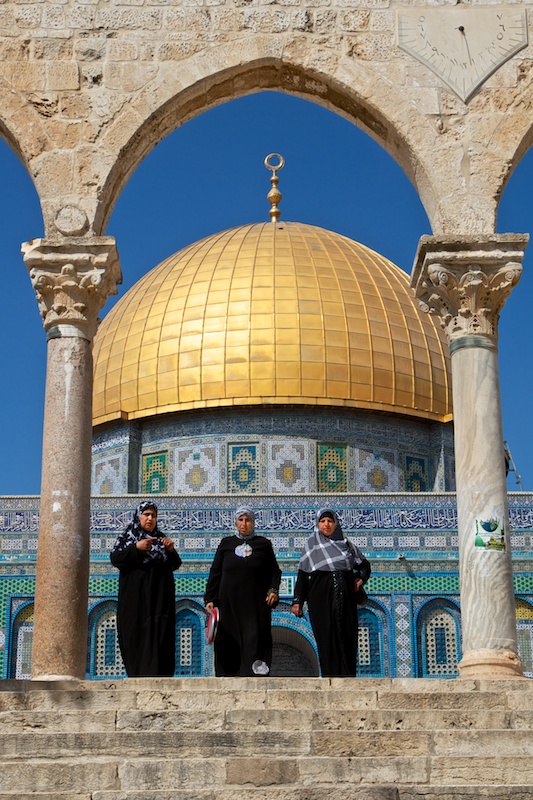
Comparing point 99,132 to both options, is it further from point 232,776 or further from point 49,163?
point 232,776

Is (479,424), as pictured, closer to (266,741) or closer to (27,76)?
(266,741)

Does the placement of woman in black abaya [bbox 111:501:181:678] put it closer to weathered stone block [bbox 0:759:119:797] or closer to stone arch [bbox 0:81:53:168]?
weathered stone block [bbox 0:759:119:797]

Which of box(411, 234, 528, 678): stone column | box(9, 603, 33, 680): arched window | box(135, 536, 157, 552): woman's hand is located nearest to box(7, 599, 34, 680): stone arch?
box(9, 603, 33, 680): arched window

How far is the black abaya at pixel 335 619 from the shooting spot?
7.89 metres

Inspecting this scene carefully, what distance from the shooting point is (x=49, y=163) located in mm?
8820

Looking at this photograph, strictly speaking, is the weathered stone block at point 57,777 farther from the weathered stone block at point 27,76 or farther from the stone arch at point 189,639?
the stone arch at point 189,639

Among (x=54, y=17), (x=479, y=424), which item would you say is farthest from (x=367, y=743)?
(x=54, y=17)

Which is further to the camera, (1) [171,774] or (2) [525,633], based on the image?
(2) [525,633]

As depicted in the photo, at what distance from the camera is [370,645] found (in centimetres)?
1906

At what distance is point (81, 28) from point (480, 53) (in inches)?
104

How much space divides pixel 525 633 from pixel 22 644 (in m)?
7.08

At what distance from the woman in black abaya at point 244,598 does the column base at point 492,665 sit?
1158 millimetres

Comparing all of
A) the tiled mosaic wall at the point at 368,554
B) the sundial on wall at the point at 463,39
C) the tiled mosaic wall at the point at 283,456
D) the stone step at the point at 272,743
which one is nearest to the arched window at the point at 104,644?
the tiled mosaic wall at the point at 368,554

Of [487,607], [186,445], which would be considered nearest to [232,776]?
[487,607]
